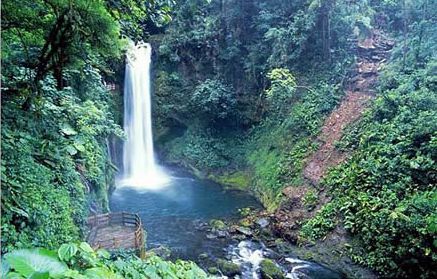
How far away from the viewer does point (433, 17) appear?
45.6 feet

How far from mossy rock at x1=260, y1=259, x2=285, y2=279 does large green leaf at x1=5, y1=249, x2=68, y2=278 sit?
771cm

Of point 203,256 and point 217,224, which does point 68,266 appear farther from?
point 217,224

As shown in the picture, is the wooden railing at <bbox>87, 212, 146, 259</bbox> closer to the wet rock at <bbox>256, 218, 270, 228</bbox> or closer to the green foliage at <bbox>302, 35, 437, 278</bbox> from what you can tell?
the wet rock at <bbox>256, 218, 270, 228</bbox>

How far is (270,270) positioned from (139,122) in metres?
13.0

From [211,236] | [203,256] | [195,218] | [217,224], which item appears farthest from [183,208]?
[203,256]

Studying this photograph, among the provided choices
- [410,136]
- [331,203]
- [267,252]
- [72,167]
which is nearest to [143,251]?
[72,167]

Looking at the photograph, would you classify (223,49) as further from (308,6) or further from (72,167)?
(72,167)

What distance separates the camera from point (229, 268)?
381 inches

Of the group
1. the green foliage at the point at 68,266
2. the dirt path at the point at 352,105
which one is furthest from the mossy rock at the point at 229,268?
the green foliage at the point at 68,266

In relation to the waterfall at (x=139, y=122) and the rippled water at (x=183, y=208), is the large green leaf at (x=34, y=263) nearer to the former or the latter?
the rippled water at (x=183, y=208)

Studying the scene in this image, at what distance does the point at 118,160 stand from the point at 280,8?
426 inches

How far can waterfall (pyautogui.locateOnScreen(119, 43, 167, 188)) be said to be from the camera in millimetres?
20391

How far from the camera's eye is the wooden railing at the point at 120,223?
8.48 metres

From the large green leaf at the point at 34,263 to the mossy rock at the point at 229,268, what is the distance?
7.68 m
